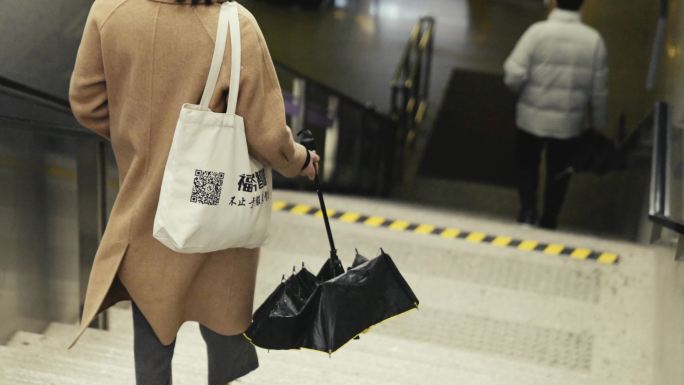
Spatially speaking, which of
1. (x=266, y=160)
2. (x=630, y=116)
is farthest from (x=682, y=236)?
(x=630, y=116)

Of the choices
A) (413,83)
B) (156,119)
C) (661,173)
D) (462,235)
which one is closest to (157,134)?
(156,119)

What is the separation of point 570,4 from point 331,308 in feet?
12.9

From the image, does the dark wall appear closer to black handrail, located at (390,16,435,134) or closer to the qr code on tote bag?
the qr code on tote bag

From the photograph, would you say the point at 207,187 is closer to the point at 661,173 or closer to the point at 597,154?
the point at 661,173

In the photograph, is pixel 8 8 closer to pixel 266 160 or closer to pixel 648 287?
pixel 266 160

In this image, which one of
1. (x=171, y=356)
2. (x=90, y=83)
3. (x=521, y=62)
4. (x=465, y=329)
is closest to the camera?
(x=90, y=83)

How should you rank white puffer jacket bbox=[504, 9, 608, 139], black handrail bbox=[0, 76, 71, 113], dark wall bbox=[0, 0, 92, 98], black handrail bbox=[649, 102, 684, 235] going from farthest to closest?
white puffer jacket bbox=[504, 9, 608, 139] → dark wall bbox=[0, 0, 92, 98] → black handrail bbox=[649, 102, 684, 235] → black handrail bbox=[0, 76, 71, 113]

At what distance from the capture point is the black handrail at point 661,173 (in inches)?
155

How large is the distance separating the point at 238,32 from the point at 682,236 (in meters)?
1.98

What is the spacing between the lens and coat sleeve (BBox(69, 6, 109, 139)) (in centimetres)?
257

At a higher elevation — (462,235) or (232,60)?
(232,60)

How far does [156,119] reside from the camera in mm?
2594

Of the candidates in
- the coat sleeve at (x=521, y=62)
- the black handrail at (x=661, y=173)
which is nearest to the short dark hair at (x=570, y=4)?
the coat sleeve at (x=521, y=62)

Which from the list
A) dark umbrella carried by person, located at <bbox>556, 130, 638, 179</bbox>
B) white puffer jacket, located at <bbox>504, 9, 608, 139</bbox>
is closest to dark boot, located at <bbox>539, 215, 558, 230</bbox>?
dark umbrella carried by person, located at <bbox>556, 130, 638, 179</bbox>
